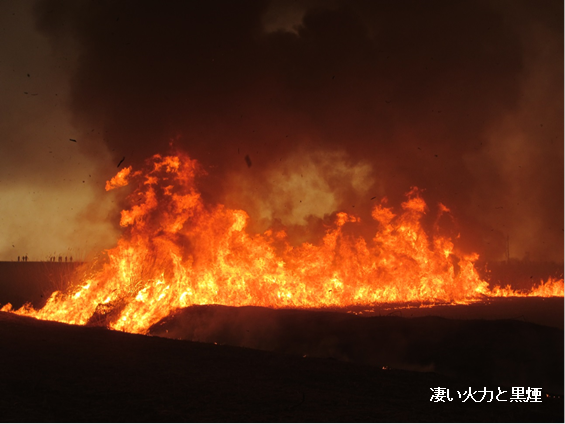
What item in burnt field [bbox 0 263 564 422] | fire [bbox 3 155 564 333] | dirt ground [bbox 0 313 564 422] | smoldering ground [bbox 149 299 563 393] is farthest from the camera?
fire [bbox 3 155 564 333]

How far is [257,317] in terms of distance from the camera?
2009cm

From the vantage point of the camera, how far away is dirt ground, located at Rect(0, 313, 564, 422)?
8.51 metres

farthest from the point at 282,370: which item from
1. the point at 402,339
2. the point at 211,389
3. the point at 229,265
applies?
the point at 229,265

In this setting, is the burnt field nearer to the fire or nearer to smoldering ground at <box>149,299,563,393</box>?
smoldering ground at <box>149,299,563,393</box>

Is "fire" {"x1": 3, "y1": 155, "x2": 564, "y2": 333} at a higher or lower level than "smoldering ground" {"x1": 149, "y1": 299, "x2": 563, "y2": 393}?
higher

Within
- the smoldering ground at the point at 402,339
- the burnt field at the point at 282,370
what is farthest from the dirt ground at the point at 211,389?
the smoldering ground at the point at 402,339

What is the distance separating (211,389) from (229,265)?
14799 mm

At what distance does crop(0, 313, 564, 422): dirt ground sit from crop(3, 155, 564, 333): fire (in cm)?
775

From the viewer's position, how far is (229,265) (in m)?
24.8

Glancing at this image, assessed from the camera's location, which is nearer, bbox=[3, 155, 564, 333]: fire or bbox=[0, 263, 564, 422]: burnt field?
bbox=[0, 263, 564, 422]: burnt field

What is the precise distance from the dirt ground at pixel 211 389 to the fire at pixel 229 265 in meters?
7.75

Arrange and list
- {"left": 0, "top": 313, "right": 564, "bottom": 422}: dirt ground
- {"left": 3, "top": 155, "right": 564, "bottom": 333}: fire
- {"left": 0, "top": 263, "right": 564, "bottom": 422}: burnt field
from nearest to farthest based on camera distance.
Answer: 1. {"left": 0, "top": 313, "right": 564, "bottom": 422}: dirt ground
2. {"left": 0, "top": 263, "right": 564, "bottom": 422}: burnt field
3. {"left": 3, "top": 155, "right": 564, "bottom": 333}: fire

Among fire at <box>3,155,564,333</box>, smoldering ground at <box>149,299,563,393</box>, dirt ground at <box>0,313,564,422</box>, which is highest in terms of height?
fire at <box>3,155,564,333</box>

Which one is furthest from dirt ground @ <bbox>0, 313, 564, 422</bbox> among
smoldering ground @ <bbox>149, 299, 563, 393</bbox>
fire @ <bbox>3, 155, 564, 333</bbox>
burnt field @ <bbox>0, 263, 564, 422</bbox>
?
fire @ <bbox>3, 155, 564, 333</bbox>
